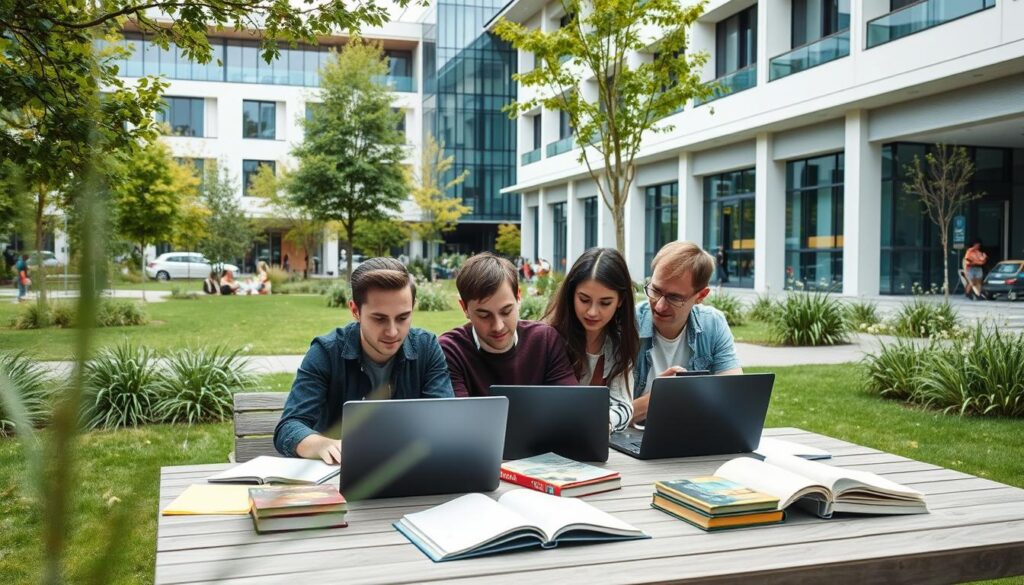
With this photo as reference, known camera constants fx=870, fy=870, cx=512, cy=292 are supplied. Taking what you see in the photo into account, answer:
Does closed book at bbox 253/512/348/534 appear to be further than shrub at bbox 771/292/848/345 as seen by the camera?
No

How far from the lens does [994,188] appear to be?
2203 cm

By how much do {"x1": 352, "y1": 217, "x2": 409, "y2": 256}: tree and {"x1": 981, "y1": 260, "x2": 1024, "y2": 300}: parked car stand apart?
80.2 feet

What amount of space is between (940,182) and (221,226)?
2713cm

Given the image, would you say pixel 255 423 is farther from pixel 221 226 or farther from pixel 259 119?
pixel 259 119

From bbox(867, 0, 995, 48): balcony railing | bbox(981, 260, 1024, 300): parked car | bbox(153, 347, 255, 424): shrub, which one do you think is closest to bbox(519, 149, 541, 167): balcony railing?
bbox(867, 0, 995, 48): balcony railing

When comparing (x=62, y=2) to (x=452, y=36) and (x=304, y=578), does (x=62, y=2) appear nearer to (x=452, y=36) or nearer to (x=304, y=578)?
(x=304, y=578)

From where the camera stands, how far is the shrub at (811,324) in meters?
13.2

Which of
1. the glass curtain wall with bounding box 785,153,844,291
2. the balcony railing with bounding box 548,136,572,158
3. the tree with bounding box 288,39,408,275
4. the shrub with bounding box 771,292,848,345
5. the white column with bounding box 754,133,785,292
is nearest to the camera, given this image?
the shrub with bounding box 771,292,848,345

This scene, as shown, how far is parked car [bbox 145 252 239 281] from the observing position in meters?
40.2

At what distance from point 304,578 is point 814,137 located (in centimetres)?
2101

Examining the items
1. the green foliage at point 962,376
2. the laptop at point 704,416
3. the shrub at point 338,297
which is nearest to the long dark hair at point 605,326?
the laptop at point 704,416

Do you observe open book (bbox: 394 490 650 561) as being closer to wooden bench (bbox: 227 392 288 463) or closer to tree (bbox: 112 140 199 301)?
wooden bench (bbox: 227 392 288 463)

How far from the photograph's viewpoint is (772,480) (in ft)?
8.18

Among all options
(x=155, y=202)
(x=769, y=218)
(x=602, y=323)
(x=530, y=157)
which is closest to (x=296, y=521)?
(x=602, y=323)
